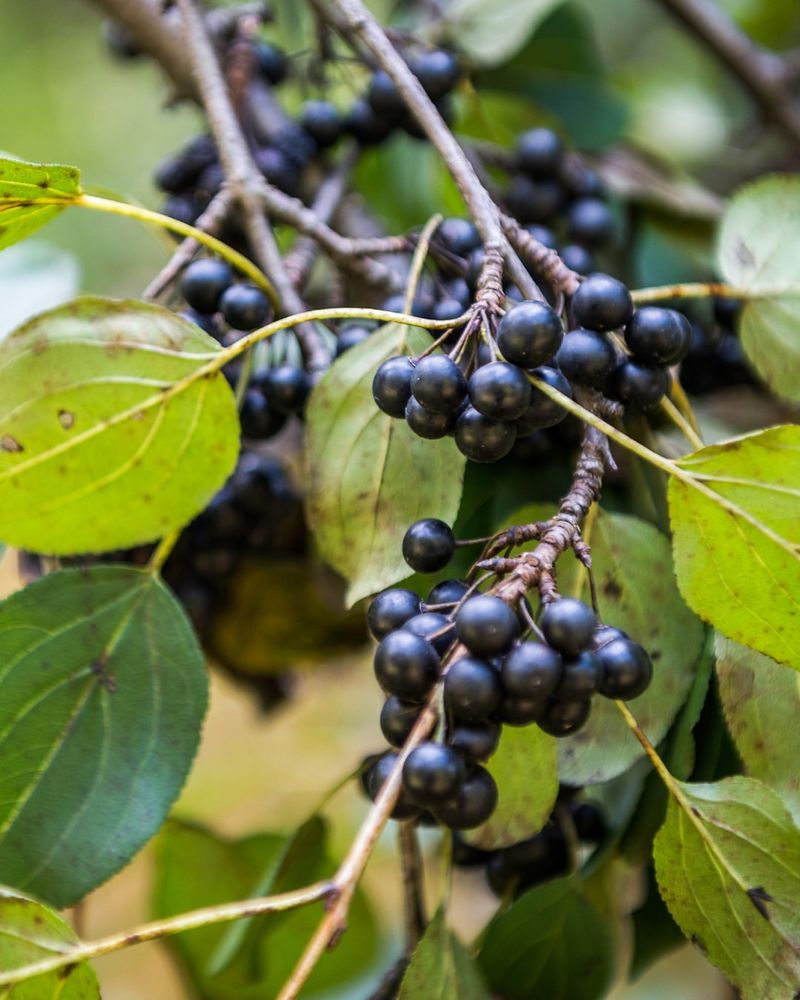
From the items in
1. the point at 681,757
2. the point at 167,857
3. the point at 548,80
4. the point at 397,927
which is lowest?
the point at 397,927

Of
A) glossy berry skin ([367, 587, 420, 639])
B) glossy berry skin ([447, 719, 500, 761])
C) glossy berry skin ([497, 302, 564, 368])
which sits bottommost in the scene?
glossy berry skin ([447, 719, 500, 761])

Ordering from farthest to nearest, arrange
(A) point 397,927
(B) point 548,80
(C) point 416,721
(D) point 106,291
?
1. (D) point 106,291
2. (A) point 397,927
3. (B) point 548,80
4. (C) point 416,721

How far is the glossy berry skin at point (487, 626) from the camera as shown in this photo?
336mm

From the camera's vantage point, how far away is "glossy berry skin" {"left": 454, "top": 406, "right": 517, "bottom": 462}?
1.27 ft

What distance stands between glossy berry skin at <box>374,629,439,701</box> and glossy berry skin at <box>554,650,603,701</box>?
0.04m

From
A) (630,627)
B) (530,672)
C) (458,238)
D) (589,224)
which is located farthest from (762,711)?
(589,224)

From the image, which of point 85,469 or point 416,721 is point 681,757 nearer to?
point 416,721

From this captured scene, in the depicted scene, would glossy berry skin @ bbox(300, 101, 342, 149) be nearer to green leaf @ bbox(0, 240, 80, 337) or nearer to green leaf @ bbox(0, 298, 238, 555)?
green leaf @ bbox(0, 240, 80, 337)

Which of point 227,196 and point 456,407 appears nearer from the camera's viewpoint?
point 456,407

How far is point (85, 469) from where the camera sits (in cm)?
43

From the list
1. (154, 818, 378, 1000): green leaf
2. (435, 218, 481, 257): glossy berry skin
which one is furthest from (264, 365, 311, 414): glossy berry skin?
(154, 818, 378, 1000): green leaf

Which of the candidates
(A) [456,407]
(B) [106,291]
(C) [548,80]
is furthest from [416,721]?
(B) [106,291]

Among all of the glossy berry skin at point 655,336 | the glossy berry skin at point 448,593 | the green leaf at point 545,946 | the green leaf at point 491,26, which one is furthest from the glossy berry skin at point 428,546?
the green leaf at point 491,26

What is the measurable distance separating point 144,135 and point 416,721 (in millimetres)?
1650
